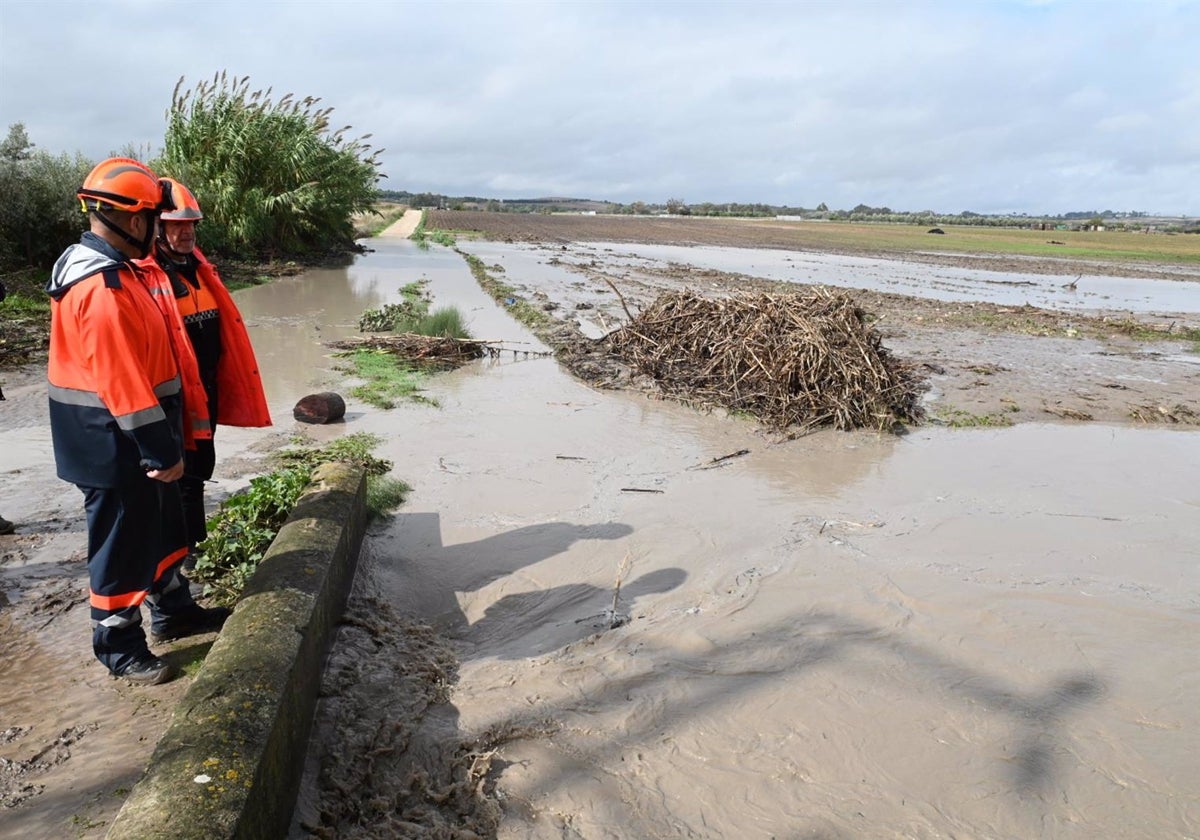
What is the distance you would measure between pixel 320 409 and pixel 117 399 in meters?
4.66

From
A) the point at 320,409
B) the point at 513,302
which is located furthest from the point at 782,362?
the point at 513,302

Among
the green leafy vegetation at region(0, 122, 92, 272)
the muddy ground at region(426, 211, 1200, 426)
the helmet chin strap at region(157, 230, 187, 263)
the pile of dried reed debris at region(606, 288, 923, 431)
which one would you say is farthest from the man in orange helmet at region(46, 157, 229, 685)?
the green leafy vegetation at region(0, 122, 92, 272)

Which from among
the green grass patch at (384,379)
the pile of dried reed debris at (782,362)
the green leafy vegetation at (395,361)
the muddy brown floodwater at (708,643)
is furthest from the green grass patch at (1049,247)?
the muddy brown floodwater at (708,643)

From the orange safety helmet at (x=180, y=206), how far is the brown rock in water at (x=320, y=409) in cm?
399

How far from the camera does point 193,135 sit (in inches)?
887

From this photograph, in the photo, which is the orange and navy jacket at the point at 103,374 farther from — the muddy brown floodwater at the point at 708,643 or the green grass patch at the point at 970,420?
the green grass patch at the point at 970,420

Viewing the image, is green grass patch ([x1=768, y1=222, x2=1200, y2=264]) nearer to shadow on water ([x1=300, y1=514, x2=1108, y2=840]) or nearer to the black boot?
shadow on water ([x1=300, y1=514, x2=1108, y2=840])

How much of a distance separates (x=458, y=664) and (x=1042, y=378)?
1020 centimetres

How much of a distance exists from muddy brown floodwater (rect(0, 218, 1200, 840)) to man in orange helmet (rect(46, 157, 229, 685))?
456mm

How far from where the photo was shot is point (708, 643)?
3955 mm

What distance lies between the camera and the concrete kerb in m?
2.12

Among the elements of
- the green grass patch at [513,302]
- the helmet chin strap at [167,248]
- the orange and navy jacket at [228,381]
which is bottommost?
the green grass patch at [513,302]

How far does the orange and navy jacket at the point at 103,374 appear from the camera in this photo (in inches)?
118

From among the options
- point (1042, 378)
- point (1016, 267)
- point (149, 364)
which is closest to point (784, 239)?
point (1016, 267)
